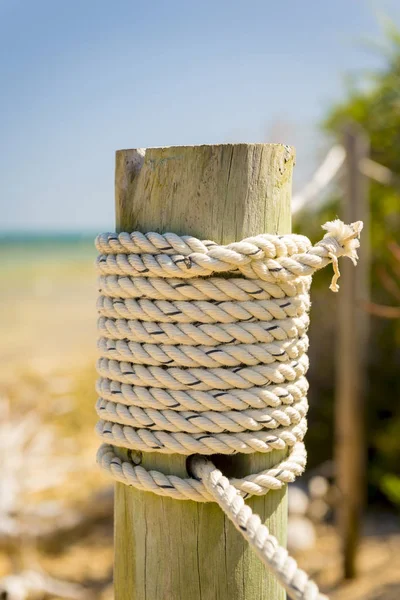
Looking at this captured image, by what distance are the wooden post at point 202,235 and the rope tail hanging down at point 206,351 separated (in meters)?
0.03

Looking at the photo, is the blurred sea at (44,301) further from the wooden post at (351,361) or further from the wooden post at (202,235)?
the wooden post at (202,235)

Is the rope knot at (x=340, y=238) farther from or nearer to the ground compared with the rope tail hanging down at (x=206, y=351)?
farther from the ground

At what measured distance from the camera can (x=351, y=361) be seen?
276 cm

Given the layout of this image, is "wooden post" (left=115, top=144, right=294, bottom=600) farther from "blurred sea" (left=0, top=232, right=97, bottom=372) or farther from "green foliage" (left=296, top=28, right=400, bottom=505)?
"blurred sea" (left=0, top=232, right=97, bottom=372)

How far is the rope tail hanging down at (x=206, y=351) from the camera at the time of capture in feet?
2.47

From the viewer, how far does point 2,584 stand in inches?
96.5

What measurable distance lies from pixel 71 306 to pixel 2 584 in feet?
44.1

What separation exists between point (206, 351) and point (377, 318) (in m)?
3.30

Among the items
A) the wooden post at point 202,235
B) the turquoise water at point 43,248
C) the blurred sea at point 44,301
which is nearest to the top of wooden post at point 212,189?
the wooden post at point 202,235

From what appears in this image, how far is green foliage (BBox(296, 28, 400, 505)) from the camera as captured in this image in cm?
346

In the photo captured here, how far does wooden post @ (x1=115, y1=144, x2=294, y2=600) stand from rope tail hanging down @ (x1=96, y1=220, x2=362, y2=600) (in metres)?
0.03

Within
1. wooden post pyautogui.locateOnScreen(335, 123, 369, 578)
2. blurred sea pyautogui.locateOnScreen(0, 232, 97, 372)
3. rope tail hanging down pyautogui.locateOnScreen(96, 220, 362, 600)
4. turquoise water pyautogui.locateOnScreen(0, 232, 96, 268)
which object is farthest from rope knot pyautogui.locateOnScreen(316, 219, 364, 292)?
turquoise water pyautogui.locateOnScreen(0, 232, 96, 268)

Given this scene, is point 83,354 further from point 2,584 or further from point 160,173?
point 160,173

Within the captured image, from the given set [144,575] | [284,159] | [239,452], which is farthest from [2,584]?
[284,159]
